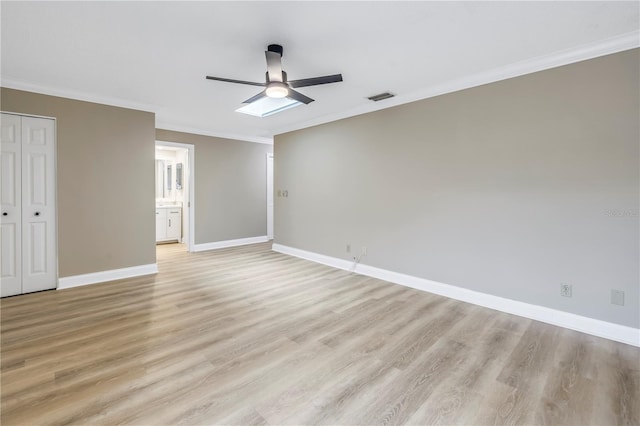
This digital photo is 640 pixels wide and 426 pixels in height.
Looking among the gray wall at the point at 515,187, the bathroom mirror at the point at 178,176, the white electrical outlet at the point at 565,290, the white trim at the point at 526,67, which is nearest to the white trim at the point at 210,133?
the bathroom mirror at the point at 178,176

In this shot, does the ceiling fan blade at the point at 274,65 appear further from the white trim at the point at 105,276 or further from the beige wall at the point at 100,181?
the white trim at the point at 105,276

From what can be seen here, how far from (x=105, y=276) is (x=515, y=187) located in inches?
216

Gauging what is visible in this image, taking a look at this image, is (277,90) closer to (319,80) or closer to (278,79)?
(278,79)

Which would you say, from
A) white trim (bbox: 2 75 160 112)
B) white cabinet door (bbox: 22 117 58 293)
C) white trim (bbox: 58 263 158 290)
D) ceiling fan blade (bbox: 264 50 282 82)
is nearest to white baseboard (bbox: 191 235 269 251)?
white trim (bbox: 58 263 158 290)

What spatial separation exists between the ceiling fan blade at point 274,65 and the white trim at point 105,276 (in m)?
3.66

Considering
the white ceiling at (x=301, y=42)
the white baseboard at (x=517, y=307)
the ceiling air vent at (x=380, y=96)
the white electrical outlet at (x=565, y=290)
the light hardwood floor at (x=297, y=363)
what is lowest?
the light hardwood floor at (x=297, y=363)

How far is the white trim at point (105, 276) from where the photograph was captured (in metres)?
3.92

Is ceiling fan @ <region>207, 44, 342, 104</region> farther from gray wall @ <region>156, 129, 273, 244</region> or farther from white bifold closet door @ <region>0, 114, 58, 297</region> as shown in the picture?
gray wall @ <region>156, 129, 273, 244</region>

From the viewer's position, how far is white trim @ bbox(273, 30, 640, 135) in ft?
8.30

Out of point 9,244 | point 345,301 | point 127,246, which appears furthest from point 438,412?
point 9,244

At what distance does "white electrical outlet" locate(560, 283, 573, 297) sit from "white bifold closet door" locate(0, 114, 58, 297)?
6029 mm

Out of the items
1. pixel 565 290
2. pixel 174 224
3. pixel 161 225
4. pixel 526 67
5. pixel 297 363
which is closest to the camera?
pixel 297 363

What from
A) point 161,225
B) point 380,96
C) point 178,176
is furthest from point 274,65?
point 161,225

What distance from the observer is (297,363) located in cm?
224
